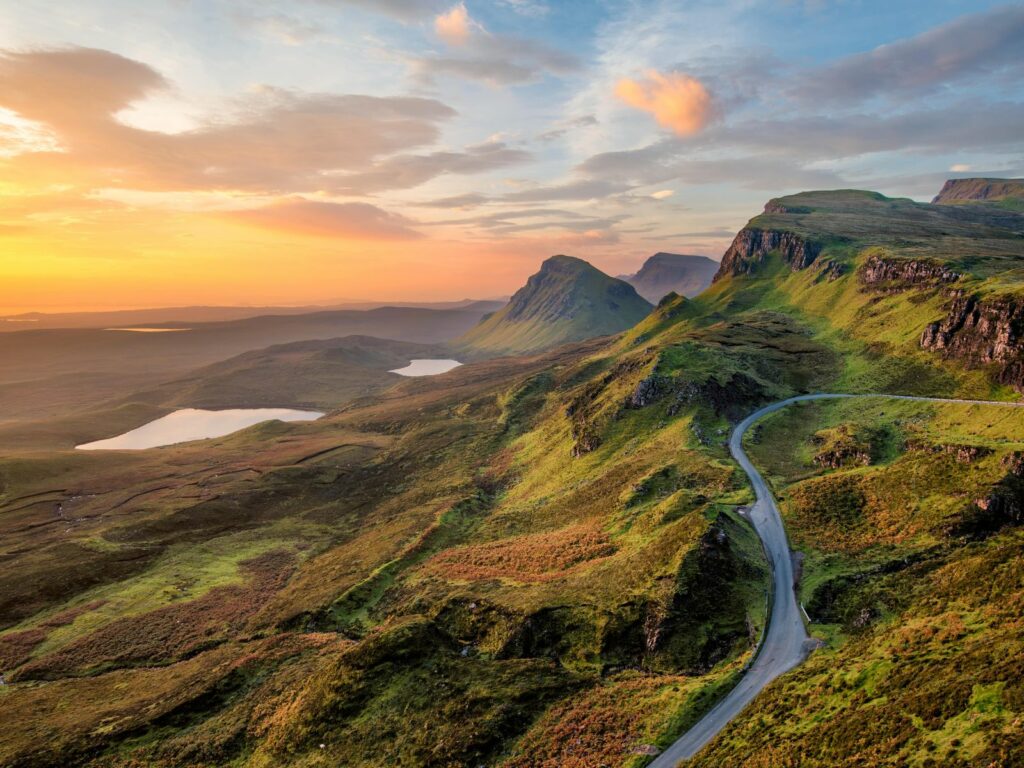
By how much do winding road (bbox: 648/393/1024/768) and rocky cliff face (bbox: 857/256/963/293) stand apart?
70642 mm

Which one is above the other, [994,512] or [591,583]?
[994,512]

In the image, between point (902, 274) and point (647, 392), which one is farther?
point (902, 274)

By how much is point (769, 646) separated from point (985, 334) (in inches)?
3303

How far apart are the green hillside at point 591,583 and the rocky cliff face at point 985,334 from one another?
573 mm

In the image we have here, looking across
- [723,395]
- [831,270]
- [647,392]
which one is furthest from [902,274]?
[647,392]

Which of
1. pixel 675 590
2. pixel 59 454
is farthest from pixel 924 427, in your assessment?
pixel 59 454

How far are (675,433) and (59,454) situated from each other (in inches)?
7265

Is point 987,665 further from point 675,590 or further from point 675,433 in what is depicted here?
point 675,433

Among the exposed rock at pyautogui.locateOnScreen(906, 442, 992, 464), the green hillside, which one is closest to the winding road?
the green hillside

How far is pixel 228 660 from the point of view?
5841 cm

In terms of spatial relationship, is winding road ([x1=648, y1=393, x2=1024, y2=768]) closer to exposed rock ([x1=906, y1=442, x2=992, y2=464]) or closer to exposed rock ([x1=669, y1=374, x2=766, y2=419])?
exposed rock ([x1=906, y1=442, x2=992, y2=464])

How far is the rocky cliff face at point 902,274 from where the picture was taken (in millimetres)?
119569

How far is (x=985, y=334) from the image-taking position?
86.4 metres

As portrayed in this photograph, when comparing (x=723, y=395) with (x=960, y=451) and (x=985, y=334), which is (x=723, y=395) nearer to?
(x=985, y=334)
